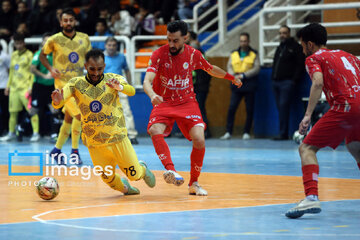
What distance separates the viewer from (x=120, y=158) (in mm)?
8414

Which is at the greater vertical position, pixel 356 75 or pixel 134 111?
pixel 356 75

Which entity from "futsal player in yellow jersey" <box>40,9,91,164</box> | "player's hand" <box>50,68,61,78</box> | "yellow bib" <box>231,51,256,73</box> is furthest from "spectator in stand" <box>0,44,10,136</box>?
"player's hand" <box>50,68,61,78</box>

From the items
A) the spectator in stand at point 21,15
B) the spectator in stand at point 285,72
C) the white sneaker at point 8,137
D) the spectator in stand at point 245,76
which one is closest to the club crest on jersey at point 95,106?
the spectator in stand at point 285,72

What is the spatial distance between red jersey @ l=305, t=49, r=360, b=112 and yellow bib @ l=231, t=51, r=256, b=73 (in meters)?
10.5

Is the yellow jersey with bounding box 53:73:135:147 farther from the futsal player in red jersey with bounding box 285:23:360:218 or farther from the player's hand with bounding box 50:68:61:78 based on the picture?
the player's hand with bounding box 50:68:61:78

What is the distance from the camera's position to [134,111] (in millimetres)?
19562

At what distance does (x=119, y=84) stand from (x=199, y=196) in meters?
1.53

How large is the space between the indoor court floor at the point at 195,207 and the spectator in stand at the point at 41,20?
9.45 m

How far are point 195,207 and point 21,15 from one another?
51.6 feet

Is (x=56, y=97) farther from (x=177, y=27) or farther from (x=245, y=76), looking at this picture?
(x=245, y=76)

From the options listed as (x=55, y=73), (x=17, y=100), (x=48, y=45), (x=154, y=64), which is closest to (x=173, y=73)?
(x=154, y=64)

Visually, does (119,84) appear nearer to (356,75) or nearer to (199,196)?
(199,196)

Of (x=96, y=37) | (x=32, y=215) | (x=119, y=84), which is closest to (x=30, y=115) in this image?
(x=96, y=37)

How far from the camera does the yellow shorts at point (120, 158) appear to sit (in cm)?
841
